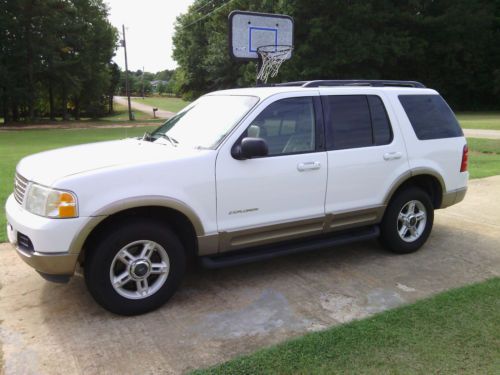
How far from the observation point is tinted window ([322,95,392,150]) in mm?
4762

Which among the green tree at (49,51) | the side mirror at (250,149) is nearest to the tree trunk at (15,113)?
the green tree at (49,51)

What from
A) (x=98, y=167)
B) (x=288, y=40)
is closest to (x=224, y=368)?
(x=98, y=167)

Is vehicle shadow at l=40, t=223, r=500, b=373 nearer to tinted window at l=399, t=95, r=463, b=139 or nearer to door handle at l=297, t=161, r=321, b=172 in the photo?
door handle at l=297, t=161, r=321, b=172

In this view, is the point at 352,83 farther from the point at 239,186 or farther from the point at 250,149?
the point at 239,186

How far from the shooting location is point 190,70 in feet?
202

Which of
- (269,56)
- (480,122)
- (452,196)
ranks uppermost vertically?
(269,56)

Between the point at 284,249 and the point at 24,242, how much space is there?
229 cm

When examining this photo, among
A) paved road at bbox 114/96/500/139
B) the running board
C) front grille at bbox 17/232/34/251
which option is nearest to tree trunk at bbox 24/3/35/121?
paved road at bbox 114/96/500/139

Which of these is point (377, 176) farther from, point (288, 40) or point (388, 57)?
point (388, 57)

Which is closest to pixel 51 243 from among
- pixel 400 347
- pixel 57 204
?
pixel 57 204

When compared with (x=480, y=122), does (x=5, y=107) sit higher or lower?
higher

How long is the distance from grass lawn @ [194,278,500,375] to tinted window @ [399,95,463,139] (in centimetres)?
218

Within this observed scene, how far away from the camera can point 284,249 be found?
4578 millimetres

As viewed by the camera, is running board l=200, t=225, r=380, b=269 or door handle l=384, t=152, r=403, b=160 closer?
running board l=200, t=225, r=380, b=269
